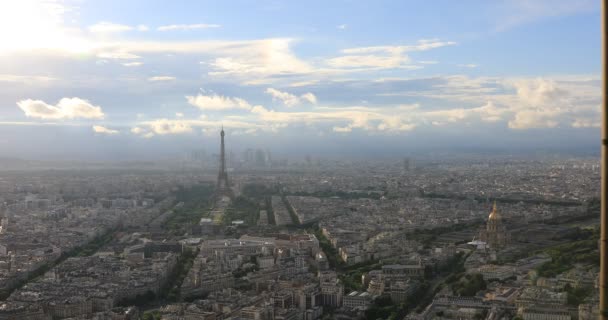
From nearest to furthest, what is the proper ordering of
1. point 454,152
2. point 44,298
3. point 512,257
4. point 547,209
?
point 44,298
point 512,257
point 547,209
point 454,152

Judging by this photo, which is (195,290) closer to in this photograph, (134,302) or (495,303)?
(134,302)

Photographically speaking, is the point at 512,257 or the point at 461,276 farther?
the point at 512,257

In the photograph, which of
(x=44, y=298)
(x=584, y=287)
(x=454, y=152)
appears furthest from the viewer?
(x=454, y=152)

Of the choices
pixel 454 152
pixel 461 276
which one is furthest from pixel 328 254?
pixel 454 152

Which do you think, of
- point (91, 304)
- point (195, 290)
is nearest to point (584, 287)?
point (195, 290)

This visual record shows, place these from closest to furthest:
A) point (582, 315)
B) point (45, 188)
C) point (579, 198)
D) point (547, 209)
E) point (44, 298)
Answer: point (582, 315) < point (44, 298) < point (547, 209) < point (579, 198) < point (45, 188)

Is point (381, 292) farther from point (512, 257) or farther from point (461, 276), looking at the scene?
point (512, 257)
